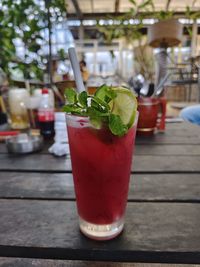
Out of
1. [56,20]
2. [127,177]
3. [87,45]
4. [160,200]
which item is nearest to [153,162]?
[160,200]

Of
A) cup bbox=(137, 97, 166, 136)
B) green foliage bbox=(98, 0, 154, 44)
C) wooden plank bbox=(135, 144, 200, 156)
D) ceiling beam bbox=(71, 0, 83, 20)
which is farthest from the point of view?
ceiling beam bbox=(71, 0, 83, 20)

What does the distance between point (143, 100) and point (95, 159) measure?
0.69m

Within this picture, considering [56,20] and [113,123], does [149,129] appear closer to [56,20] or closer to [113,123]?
[113,123]

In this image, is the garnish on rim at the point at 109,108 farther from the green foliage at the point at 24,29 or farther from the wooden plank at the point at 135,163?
the green foliage at the point at 24,29

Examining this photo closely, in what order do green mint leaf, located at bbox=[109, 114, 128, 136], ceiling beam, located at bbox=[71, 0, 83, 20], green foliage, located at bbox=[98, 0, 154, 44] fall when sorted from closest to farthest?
green mint leaf, located at bbox=[109, 114, 128, 136], green foliage, located at bbox=[98, 0, 154, 44], ceiling beam, located at bbox=[71, 0, 83, 20]

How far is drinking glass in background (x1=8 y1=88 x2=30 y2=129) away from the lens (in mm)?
1177

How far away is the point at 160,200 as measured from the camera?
44 centimetres

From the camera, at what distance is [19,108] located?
1.19 m

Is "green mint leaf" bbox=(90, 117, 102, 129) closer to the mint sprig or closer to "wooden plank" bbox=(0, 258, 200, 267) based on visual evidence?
the mint sprig

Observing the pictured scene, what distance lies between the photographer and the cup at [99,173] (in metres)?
0.31

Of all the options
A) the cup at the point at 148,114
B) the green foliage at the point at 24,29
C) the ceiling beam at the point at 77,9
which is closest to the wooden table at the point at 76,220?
the cup at the point at 148,114

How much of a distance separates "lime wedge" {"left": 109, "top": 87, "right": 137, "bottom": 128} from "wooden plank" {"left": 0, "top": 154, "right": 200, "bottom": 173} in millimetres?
311

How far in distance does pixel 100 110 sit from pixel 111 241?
16 cm

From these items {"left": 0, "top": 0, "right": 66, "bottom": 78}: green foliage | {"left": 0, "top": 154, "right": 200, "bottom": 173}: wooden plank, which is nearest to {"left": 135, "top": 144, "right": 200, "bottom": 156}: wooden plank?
{"left": 0, "top": 154, "right": 200, "bottom": 173}: wooden plank
